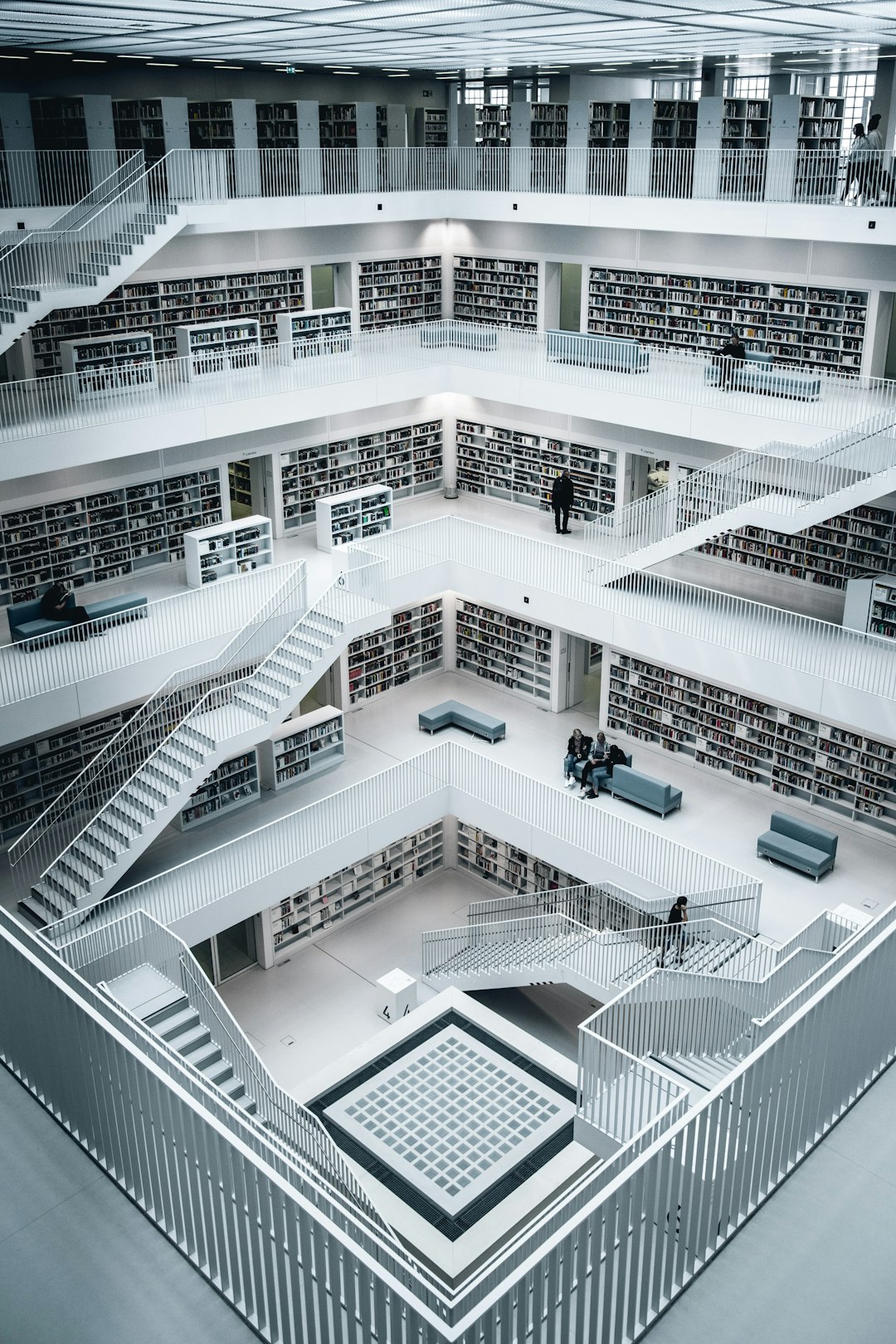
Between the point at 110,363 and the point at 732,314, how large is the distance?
33.6ft

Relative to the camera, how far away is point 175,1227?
5.29 m

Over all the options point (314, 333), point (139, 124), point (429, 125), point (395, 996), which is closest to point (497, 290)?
point (429, 125)

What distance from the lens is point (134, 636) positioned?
16.0m

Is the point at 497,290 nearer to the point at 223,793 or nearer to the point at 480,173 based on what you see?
the point at 480,173

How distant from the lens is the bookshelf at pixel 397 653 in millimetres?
20391

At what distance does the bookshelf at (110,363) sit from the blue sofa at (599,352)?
7.07 metres

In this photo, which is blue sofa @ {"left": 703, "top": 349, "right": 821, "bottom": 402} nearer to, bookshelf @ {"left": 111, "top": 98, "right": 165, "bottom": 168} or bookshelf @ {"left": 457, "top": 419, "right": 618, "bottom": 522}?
bookshelf @ {"left": 457, "top": 419, "right": 618, "bottom": 522}

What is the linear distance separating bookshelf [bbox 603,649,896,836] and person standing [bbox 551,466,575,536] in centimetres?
279

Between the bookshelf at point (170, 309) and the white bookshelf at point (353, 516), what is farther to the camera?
the white bookshelf at point (353, 516)

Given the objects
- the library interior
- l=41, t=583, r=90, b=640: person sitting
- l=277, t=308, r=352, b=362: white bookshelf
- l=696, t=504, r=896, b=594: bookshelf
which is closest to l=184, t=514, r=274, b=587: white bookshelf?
the library interior

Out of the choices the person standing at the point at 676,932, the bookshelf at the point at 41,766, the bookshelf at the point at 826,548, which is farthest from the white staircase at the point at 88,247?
the person standing at the point at 676,932

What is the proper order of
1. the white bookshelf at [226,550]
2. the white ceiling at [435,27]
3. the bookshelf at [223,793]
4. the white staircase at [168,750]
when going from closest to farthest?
the white ceiling at [435,27] → the white staircase at [168,750] → the bookshelf at [223,793] → the white bookshelf at [226,550]

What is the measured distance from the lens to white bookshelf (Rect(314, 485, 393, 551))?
19.5 meters

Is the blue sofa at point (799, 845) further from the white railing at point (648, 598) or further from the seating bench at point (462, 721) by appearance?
the seating bench at point (462, 721)
